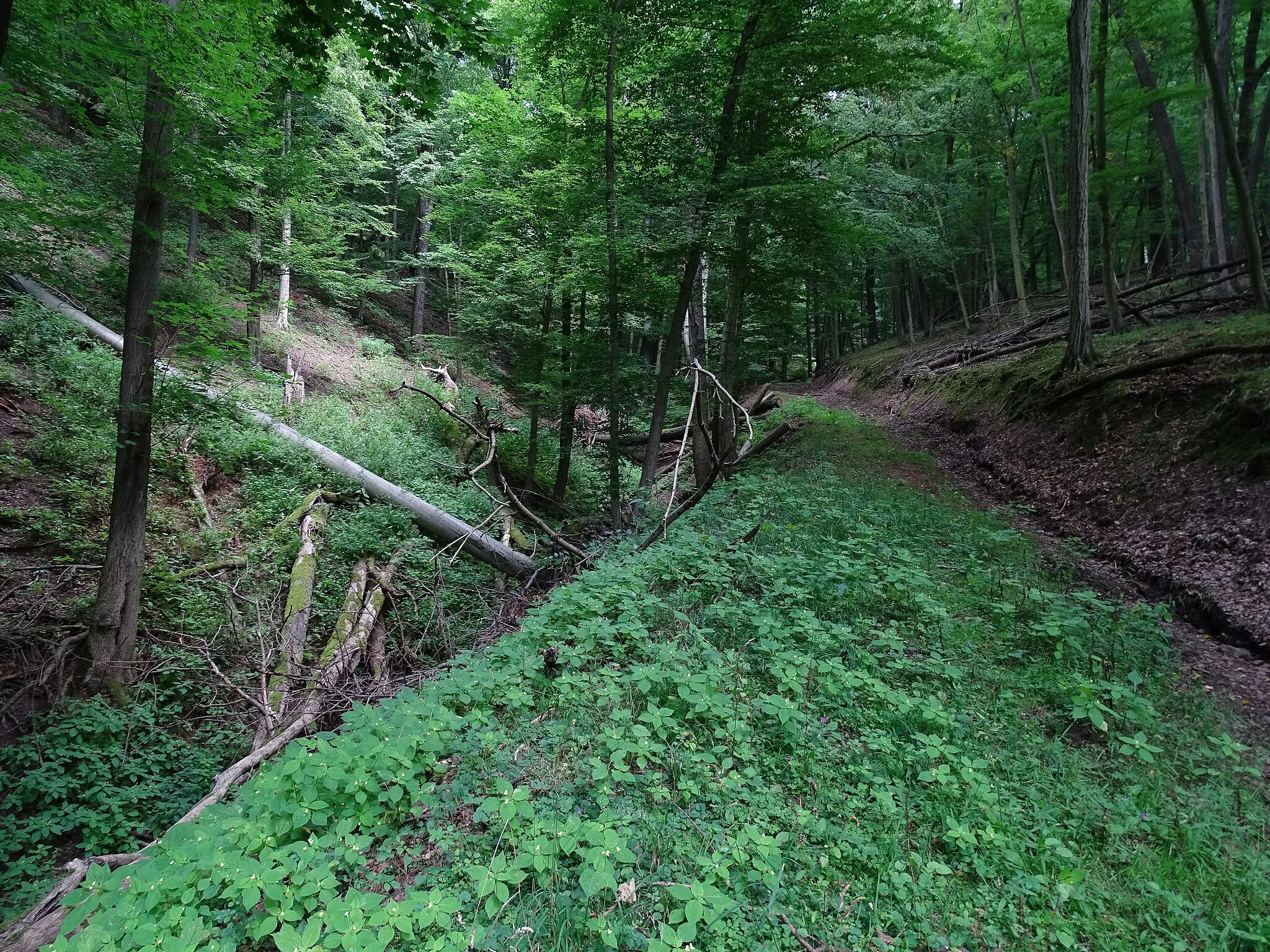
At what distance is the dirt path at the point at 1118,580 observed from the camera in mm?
4312

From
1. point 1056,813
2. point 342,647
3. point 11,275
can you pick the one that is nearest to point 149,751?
point 342,647

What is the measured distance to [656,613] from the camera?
4988mm

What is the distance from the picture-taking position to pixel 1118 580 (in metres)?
6.05

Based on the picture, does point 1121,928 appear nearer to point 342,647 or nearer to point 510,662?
point 510,662

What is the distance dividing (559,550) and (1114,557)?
7.49 meters

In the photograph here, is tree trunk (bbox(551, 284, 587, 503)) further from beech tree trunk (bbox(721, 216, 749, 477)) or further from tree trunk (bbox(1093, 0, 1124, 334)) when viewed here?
tree trunk (bbox(1093, 0, 1124, 334))

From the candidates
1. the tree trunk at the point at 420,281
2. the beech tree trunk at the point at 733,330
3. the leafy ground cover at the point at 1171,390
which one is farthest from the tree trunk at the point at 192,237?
the leafy ground cover at the point at 1171,390

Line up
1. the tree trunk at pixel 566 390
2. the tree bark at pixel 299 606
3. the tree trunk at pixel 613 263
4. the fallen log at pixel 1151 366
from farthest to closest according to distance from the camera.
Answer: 1. the tree trunk at pixel 566 390
2. the tree trunk at pixel 613 263
3. the fallen log at pixel 1151 366
4. the tree bark at pixel 299 606

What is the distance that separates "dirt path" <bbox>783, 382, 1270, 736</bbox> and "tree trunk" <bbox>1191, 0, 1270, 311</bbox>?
15.8 ft

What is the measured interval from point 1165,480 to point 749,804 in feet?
23.6

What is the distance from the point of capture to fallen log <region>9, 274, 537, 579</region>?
898 centimetres

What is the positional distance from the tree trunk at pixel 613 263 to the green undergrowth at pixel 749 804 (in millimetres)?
4741

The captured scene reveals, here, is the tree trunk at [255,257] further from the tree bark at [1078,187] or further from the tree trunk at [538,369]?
the tree bark at [1078,187]

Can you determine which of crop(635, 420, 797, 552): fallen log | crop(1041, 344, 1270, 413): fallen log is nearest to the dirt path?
crop(1041, 344, 1270, 413): fallen log
